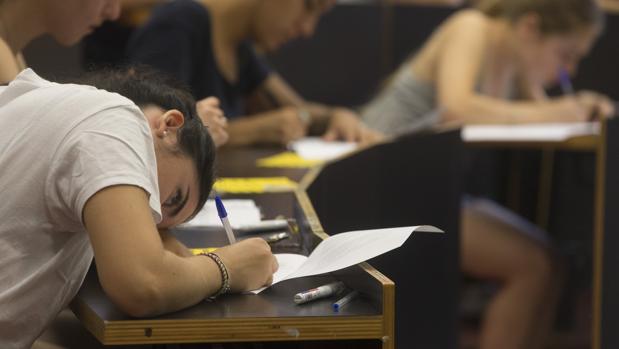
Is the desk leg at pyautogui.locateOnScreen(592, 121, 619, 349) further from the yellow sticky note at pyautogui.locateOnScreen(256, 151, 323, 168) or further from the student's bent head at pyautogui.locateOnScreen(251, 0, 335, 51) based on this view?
the student's bent head at pyautogui.locateOnScreen(251, 0, 335, 51)

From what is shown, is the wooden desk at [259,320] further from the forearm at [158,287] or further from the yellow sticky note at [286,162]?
the yellow sticky note at [286,162]

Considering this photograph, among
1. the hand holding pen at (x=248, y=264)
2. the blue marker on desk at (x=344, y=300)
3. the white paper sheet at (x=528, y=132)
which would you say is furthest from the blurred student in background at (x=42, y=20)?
the white paper sheet at (x=528, y=132)

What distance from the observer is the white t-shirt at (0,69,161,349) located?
1173 mm

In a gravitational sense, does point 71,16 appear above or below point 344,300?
above

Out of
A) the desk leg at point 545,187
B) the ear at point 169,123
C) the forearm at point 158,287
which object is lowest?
the desk leg at point 545,187

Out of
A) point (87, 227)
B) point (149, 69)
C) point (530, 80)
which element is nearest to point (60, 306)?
point (87, 227)

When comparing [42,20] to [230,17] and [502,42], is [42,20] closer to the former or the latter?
[230,17]

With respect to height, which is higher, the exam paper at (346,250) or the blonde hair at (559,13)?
the exam paper at (346,250)

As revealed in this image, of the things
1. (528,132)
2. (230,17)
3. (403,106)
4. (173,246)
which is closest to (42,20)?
(173,246)

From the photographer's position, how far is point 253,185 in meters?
Answer: 2.27

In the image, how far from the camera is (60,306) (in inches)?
50.9

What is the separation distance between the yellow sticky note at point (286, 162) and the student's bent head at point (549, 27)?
110 centimetres

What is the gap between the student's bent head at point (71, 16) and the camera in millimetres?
1814

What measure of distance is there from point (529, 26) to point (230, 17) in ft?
3.53
